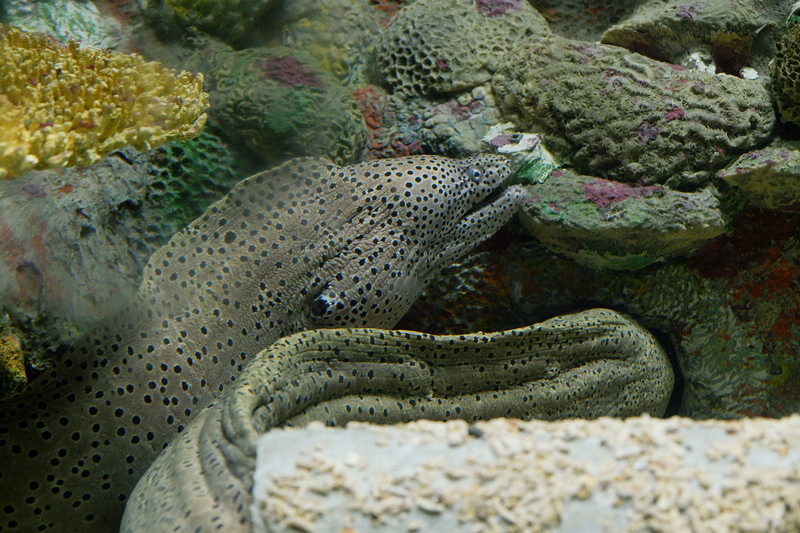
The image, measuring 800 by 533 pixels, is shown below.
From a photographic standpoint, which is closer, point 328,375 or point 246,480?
point 246,480

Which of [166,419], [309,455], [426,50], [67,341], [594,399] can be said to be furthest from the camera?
[426,50]

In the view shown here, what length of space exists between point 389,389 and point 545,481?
3.49 feet

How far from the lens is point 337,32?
2.57m

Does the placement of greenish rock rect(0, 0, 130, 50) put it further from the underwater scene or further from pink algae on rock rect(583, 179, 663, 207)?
pink algae on rock rect(583, 179, 663, 207)

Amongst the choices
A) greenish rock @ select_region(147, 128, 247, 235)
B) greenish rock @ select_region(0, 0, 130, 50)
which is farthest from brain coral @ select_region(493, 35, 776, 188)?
greenish rock @ select_region(0, 0, 130, 50)

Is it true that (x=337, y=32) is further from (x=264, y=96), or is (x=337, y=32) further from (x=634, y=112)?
(x=634, y=112)

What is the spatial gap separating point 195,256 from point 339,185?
0.67 meters

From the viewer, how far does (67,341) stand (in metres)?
1.81

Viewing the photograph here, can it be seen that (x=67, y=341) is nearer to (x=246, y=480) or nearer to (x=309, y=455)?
(x=246, y=480)

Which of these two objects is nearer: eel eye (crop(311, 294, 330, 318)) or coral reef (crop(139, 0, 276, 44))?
coral reef (crop(139, 0, 276, 44))

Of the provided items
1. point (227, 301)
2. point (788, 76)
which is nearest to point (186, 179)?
point (227, 301)

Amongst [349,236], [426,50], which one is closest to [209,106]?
[349,236]

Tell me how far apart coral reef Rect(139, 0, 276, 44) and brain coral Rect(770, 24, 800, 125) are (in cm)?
218

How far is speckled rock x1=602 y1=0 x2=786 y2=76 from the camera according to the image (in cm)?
283
